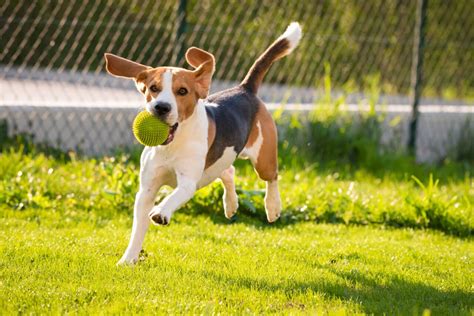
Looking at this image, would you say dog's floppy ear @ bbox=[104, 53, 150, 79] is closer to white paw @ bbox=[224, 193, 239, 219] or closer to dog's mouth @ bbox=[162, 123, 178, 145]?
dog's mouth @ bbox=[162, 123, 178, 145]

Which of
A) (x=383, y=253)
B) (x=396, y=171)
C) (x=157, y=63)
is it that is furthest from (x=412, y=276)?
(x=157, y=63)

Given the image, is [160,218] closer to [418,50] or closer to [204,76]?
[204,76]

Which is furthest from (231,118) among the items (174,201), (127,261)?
(127,261)

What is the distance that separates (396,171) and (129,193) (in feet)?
9.95

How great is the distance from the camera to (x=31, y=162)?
6902mm

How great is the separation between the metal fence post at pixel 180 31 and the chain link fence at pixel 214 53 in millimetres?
11

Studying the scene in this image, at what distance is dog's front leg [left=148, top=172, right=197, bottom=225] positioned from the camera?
4191 mm

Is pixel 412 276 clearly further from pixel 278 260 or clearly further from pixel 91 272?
pixel 91 272

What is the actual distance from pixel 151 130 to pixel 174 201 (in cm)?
37

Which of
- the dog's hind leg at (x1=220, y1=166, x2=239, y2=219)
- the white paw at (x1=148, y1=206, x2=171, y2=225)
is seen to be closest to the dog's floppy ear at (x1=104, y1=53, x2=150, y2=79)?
the white paw at (x1=148, y1=206, x2=171, y2=225)

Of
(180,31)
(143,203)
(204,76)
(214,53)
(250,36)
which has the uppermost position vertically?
(204,76)

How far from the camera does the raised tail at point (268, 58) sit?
5.61m

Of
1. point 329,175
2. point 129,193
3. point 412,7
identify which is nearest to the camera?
point 129,193

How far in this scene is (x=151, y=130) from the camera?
4.36 metres
